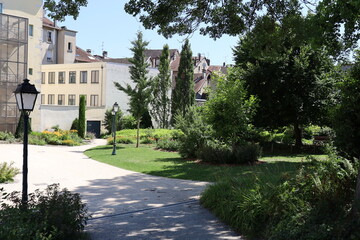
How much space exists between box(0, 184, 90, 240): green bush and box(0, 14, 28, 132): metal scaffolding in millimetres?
25790

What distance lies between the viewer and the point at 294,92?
2292 centimetres

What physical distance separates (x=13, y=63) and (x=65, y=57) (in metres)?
26.1

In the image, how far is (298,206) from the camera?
22.3 ft

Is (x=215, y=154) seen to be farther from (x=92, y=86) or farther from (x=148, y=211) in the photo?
(x=92, y=86)

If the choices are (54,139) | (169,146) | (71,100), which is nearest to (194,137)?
(169,146)

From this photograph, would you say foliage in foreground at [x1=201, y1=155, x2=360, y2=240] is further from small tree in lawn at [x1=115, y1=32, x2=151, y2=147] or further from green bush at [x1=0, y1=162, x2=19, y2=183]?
small tree in lawn at [x1=115, y1=32, x2=151, y2=147]

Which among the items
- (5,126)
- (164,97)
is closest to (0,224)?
(5,126)

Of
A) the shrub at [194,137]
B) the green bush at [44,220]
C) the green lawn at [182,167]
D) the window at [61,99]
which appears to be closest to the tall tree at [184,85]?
the window at [61,99]

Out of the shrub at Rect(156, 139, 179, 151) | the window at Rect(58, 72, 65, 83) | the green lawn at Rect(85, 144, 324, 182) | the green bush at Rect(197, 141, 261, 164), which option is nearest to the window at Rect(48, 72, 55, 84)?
the window at Rect(58, 72, 65, 83)

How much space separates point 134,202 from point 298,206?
4.28 metres

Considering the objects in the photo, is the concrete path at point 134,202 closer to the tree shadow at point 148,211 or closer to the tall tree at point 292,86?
the tree shadow at point 148,211

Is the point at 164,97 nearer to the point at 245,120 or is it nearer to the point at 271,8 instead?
the point at 245,120

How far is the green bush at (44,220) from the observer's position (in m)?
5.21

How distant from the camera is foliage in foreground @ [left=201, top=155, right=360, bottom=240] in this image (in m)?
5.69
